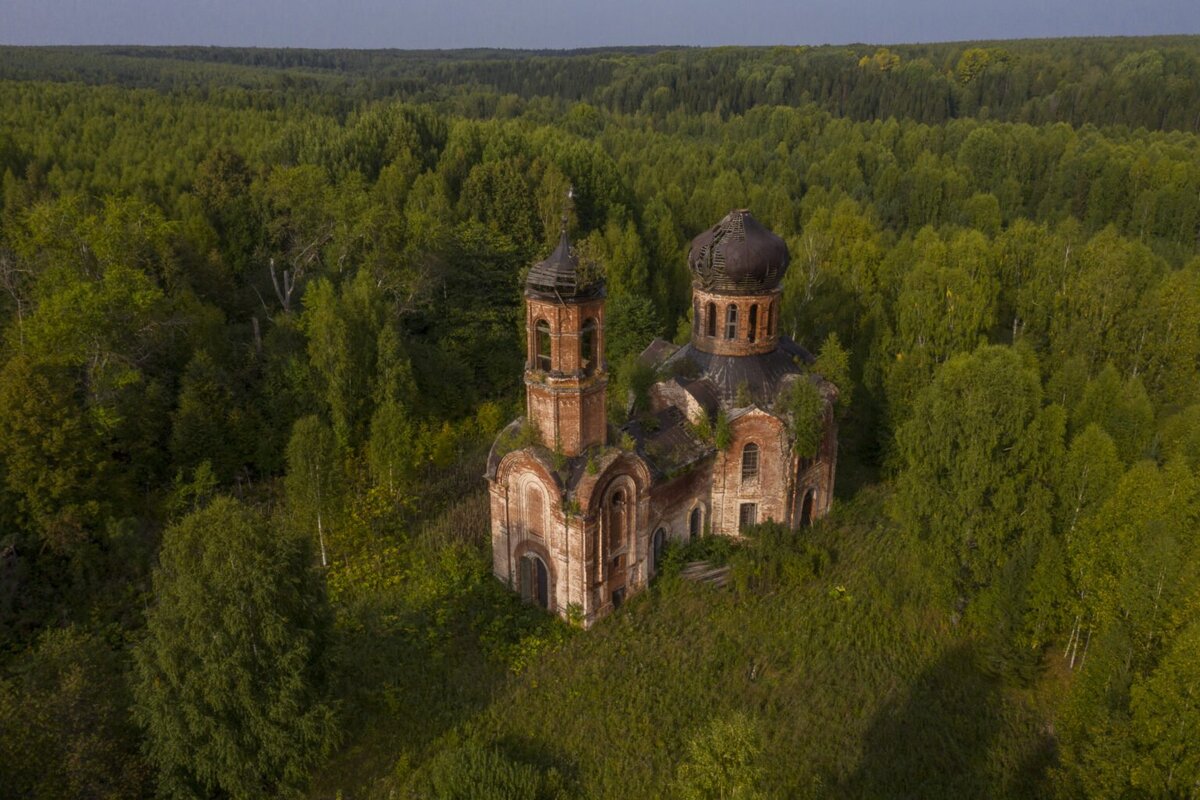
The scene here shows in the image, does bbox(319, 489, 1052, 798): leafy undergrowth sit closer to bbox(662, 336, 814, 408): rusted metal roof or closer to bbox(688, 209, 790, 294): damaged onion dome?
bbox(662, 336, 814, 408): rusted metal roof

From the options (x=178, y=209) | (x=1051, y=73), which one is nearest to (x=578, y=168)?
(x=178, y=209)

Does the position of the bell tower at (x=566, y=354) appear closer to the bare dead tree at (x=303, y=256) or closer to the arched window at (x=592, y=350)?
the arched window at (x=592, y=350)

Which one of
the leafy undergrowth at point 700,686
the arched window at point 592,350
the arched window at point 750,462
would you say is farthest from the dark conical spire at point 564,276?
the leafy undergrowth at point 700,686

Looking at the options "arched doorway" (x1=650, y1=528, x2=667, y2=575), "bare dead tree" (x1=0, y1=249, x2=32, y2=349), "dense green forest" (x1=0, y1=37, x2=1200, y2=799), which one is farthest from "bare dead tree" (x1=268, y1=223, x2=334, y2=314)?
"arched doorway" (x1=650, y1=528, x2=667, y2=575)

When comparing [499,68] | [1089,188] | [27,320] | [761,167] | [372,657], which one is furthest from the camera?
[499,68]

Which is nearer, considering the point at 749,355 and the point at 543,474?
the point at 543,474

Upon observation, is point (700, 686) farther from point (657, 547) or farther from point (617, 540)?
point (657, 547)

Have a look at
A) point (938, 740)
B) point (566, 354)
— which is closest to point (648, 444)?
point (566, 354)

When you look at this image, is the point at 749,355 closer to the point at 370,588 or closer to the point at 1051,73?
the point at 370,588
